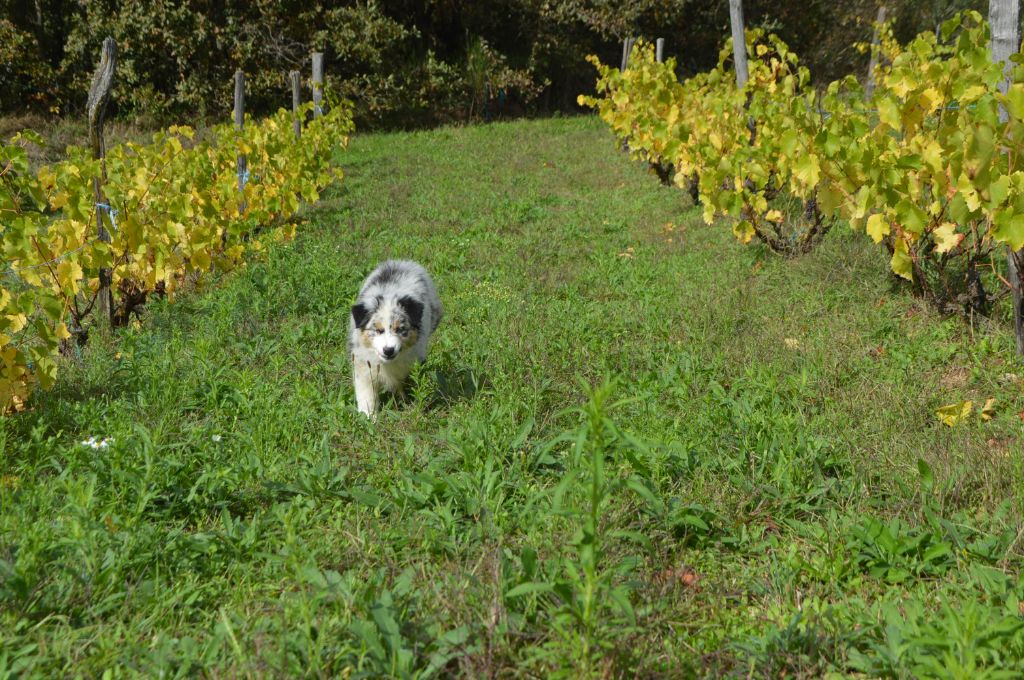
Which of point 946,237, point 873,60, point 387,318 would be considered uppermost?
point 873,60

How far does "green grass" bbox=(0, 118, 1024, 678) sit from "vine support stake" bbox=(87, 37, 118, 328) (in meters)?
→ 0.37

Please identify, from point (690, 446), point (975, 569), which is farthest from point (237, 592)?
point (975, 569)

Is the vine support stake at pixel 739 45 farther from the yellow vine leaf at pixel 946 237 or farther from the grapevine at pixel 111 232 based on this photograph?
the grapevine at pixel 111 232

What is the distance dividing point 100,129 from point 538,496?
504 centimetres

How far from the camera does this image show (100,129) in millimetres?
5742

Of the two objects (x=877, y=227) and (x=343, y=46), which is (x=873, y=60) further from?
(x=343, y=46)

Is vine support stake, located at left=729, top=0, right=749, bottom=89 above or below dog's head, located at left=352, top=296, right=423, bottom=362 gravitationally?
above

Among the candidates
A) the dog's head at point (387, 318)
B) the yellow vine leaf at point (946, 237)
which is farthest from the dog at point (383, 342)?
the yellow vine leaf at point (946, 237)

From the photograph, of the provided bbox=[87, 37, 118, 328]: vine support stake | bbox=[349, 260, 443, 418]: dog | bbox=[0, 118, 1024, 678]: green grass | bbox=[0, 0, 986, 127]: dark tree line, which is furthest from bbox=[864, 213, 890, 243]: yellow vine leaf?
bbox=[0, 0, 986, 127]: dark tree line

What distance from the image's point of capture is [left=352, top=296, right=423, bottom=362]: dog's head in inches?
169

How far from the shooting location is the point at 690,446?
11.8ft

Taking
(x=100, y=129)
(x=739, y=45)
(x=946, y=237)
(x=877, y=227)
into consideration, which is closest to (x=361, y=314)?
(x=100, y=129)

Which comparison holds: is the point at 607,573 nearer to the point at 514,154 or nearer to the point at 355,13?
the point at 514,154

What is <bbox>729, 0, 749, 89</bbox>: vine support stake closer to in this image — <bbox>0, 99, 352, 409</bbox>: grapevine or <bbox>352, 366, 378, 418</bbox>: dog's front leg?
<bbox>0, 99, 352, 409</bbox>: grapevine
